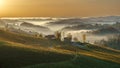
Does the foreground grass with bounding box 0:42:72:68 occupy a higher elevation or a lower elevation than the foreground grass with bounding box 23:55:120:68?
higher

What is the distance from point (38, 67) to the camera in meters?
56.1

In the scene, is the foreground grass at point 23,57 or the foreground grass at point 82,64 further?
the foreground grass at point 82,64

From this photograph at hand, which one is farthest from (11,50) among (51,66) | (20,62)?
(51,66)

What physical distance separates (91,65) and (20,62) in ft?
43.4

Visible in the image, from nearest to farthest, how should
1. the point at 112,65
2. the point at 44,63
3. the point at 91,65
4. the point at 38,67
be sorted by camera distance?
the point at 38,67, the point at 44,63, the point at 91,65, the point at 112,65

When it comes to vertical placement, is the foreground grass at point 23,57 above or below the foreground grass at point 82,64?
above

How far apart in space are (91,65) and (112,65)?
7955 millimetres

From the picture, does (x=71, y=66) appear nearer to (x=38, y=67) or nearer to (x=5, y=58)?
(x=38, y=67)

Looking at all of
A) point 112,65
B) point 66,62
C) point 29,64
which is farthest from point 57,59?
point 112,65

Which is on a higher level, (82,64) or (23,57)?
(23,57)

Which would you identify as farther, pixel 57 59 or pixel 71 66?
pixel 57 59

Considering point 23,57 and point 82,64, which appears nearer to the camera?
point 23,57

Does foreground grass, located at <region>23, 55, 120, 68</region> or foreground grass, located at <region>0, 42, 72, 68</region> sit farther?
foreground grass, located at <region>23, 55, 120, 68</region>

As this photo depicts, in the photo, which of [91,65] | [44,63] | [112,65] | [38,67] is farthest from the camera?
[112,65]
